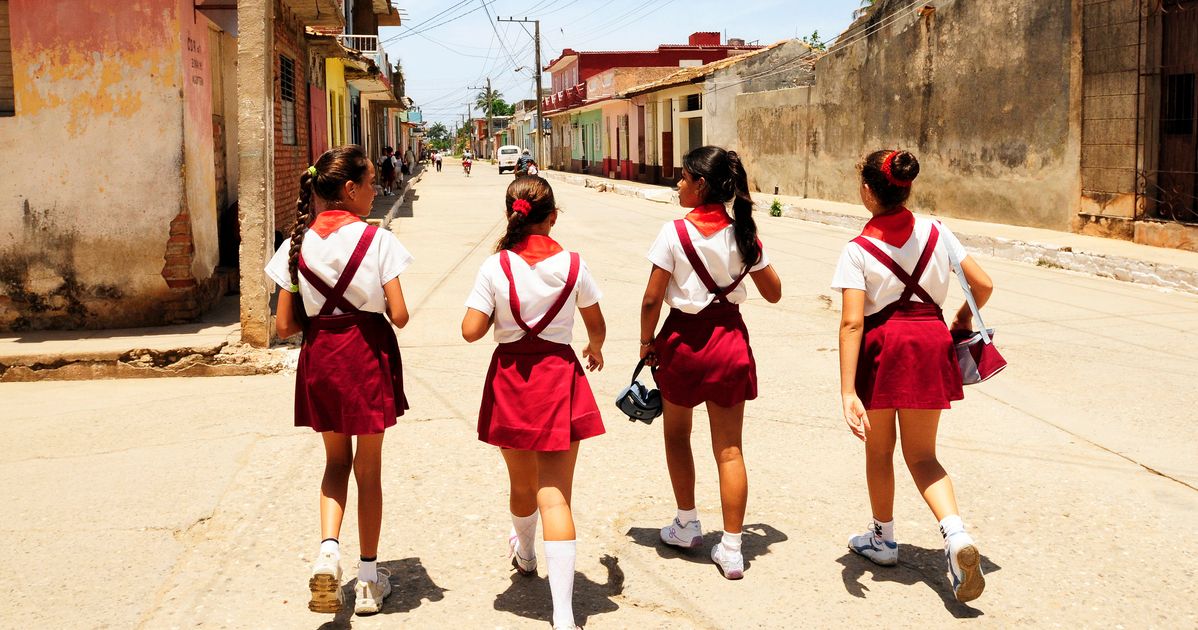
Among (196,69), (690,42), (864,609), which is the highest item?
(690,42)

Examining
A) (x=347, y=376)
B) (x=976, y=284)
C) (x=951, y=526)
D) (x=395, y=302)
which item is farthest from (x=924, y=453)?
(x=347, y=376)

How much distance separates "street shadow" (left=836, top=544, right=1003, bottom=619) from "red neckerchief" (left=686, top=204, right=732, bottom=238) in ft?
4.34

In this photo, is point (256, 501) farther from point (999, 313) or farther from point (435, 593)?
point (999, 313)

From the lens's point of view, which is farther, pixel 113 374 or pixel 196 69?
pixel 196 69

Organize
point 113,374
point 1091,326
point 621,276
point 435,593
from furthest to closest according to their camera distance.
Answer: point 621,276 → point 1091,326 → point 113,374 → point 435,593

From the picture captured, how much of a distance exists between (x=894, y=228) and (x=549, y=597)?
67.7 inches

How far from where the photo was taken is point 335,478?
3578 mm

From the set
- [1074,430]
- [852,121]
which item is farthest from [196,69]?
[852,121]

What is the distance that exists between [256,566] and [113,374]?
4323 mm

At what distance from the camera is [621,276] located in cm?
1223

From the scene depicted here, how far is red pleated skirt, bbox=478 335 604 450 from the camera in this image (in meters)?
3.39

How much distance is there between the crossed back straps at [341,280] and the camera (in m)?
3.44

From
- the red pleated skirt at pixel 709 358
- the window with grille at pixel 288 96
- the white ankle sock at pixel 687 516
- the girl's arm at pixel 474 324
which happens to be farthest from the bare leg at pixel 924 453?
the window with grille at pixel 288 96

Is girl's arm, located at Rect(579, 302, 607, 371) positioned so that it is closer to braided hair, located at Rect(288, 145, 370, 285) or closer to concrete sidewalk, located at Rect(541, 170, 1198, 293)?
braided hair, located at Rect(288, 145, 370, 285)
